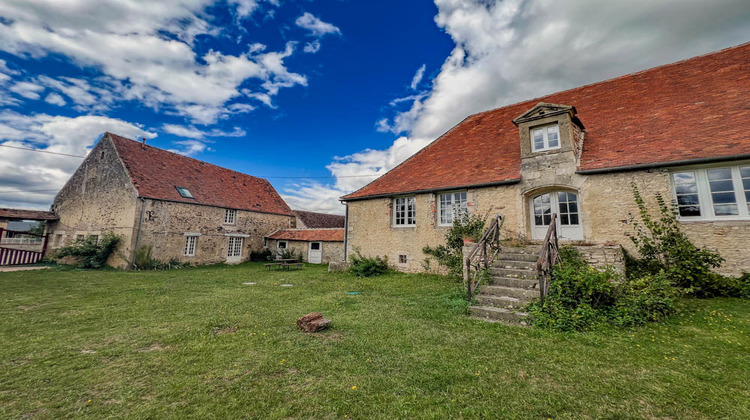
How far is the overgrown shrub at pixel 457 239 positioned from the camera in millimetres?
10000

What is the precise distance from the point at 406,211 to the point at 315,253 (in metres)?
9.74

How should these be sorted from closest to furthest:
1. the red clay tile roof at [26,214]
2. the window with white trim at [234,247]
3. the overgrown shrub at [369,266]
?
the overgrown shrub at [369,266] → the red clay tile roof at [26,214] → the window with white trim at [234,247]

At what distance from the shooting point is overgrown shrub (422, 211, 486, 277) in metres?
10.0

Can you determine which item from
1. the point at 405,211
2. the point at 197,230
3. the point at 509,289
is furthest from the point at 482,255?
the point at 197,230

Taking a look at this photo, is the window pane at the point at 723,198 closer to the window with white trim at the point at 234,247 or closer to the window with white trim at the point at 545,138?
the window with white trim at the point at 545,138

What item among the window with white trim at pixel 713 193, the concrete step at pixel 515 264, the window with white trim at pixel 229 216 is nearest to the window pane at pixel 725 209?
the window with white trim at pixel 713 193

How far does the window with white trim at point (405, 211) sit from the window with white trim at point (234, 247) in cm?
1342

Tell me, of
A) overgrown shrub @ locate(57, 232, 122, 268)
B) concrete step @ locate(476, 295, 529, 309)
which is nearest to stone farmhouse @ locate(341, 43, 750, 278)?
concrete step @ locate(476, 295, 529, 309)

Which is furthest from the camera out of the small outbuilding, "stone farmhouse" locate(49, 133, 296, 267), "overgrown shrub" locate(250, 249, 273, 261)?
"overgrown shrub" locate(250, 249, 273, 261)

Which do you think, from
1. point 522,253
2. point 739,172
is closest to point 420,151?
point 522,253

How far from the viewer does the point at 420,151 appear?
14.2m

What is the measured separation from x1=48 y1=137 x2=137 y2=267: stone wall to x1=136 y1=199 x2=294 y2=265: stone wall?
959mm

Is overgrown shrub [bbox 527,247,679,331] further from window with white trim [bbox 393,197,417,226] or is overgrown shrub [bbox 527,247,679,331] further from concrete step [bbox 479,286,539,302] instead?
window with white trim [bbox 393,197,417,226]

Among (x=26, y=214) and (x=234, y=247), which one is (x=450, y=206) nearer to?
(x=234, y=247)
